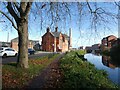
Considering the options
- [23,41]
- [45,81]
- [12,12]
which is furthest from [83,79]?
[12,12]

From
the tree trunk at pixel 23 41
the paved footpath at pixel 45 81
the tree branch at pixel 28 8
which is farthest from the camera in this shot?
the tree trunk at pixel 23 41

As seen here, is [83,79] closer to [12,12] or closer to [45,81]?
[45,81]

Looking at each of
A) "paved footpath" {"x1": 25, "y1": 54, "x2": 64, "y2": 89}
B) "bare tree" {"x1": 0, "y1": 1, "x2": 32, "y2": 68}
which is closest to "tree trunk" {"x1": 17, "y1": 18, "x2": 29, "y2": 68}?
"bare tree" {"x1": 0, "y1": 1, "x2": 32, "y2": 68}

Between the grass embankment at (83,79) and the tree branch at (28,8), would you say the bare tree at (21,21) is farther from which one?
the grass embankment at (83,79)

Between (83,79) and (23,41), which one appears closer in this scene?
(83,79)

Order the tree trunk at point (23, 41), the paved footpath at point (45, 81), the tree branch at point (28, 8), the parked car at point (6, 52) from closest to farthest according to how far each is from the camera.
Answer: the paved footpath at point (45, 81)
the tree branch at point (28, 8)
the tree trunk at point (23, 41)
the parked car at point (6, 52)

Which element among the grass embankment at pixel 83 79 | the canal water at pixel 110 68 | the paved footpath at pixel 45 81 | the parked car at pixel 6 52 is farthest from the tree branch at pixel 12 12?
the parked car at pixel 6 52

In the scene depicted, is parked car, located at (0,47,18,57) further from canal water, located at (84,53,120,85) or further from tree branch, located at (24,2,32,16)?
tree branch, located at (24,2,32,16)

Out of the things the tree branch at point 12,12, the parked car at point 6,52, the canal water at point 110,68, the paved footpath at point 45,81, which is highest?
the tree branch at point 12,12

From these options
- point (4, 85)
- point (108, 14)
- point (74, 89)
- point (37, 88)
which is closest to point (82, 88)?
point (74, 89)

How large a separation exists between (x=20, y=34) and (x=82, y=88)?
27.5 ft

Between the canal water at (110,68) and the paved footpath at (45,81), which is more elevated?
the paved footpath at (45,81)

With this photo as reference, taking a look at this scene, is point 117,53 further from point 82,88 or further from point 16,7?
point 82,88

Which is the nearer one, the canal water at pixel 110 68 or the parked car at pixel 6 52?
the canal water at pixel 110 68
